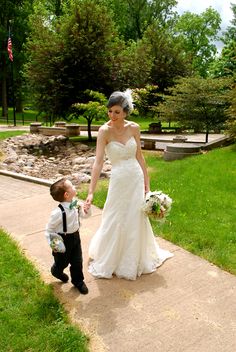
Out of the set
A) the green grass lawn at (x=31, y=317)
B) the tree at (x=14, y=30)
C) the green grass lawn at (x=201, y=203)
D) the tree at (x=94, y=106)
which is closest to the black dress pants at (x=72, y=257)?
A: the green grass lawn at (x=31, y=317)

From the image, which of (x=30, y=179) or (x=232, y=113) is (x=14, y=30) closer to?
(x=232, y=113)

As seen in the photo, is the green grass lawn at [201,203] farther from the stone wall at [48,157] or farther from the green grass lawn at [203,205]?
the stone wall at [48,157]

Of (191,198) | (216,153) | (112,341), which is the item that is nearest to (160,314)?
(112,341)

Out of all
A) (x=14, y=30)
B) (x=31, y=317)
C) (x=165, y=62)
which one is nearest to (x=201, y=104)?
(x=165, y=62)

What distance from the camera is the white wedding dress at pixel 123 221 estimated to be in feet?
15.1

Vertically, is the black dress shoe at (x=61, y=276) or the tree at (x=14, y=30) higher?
the tree at (x=14, y=30)

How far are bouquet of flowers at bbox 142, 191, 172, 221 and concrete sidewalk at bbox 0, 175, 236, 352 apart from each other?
0.93 m

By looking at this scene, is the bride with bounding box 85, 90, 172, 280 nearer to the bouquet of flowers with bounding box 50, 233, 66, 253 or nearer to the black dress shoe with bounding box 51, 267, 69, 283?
the black dress shoe with bounding box 51, 267, 69, 283

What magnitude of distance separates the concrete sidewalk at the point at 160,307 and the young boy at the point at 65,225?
14.7 inches

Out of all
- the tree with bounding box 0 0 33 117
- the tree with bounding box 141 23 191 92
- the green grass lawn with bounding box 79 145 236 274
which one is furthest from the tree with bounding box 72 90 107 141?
the tree with bounding box 0 0 33 117

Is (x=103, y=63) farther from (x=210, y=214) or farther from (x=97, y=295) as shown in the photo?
(x=97, y=295)

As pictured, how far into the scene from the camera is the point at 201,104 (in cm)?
1584

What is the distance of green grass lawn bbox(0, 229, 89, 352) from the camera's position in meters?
3.45

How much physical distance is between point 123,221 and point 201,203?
3.48 metres
